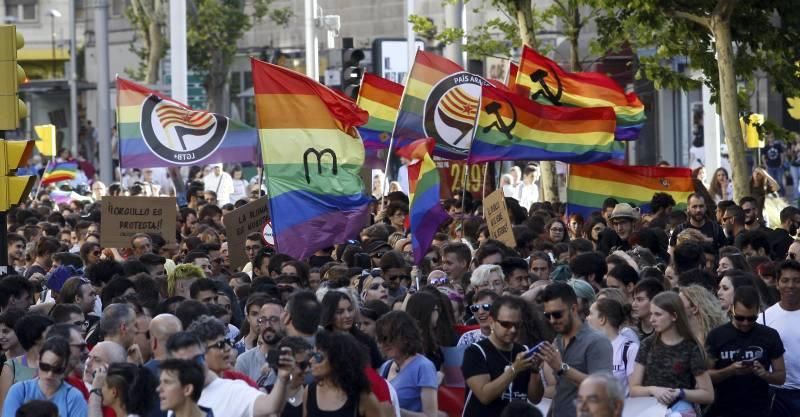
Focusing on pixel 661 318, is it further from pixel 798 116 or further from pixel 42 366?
pixel 798 116

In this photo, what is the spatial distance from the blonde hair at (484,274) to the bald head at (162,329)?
2.82 m

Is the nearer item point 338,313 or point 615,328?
point 338,313

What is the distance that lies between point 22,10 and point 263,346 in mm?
61890

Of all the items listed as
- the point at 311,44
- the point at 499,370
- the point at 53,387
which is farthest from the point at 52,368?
the point at 311,44

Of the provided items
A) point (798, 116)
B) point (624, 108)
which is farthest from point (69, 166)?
point (624, 108)

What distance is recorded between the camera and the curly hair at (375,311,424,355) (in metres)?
9.28

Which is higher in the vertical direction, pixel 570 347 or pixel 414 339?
Answer: pixel 414 339

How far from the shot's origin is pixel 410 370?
30.5 ft

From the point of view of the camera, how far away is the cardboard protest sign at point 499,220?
16.1m

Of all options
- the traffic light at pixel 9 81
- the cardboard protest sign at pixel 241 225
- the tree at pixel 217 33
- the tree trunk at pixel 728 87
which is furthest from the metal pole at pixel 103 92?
the traffic light at pixel 9 81

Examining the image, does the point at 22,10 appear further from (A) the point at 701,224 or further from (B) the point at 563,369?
(B) the point at 563,369

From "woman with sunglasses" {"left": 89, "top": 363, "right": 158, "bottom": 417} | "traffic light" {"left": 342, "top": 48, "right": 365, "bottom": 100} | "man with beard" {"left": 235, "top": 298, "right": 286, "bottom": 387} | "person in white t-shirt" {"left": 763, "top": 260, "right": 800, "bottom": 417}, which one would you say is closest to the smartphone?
"man with beard" {"left": 235, "top": 298, "right": 286, "bottom": 387}

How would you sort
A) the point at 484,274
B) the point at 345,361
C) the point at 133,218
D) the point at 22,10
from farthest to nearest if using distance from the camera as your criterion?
the point at 22,10, the point at 133,218, the point at 484,274, the point at 345,361

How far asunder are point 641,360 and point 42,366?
10.1ft
